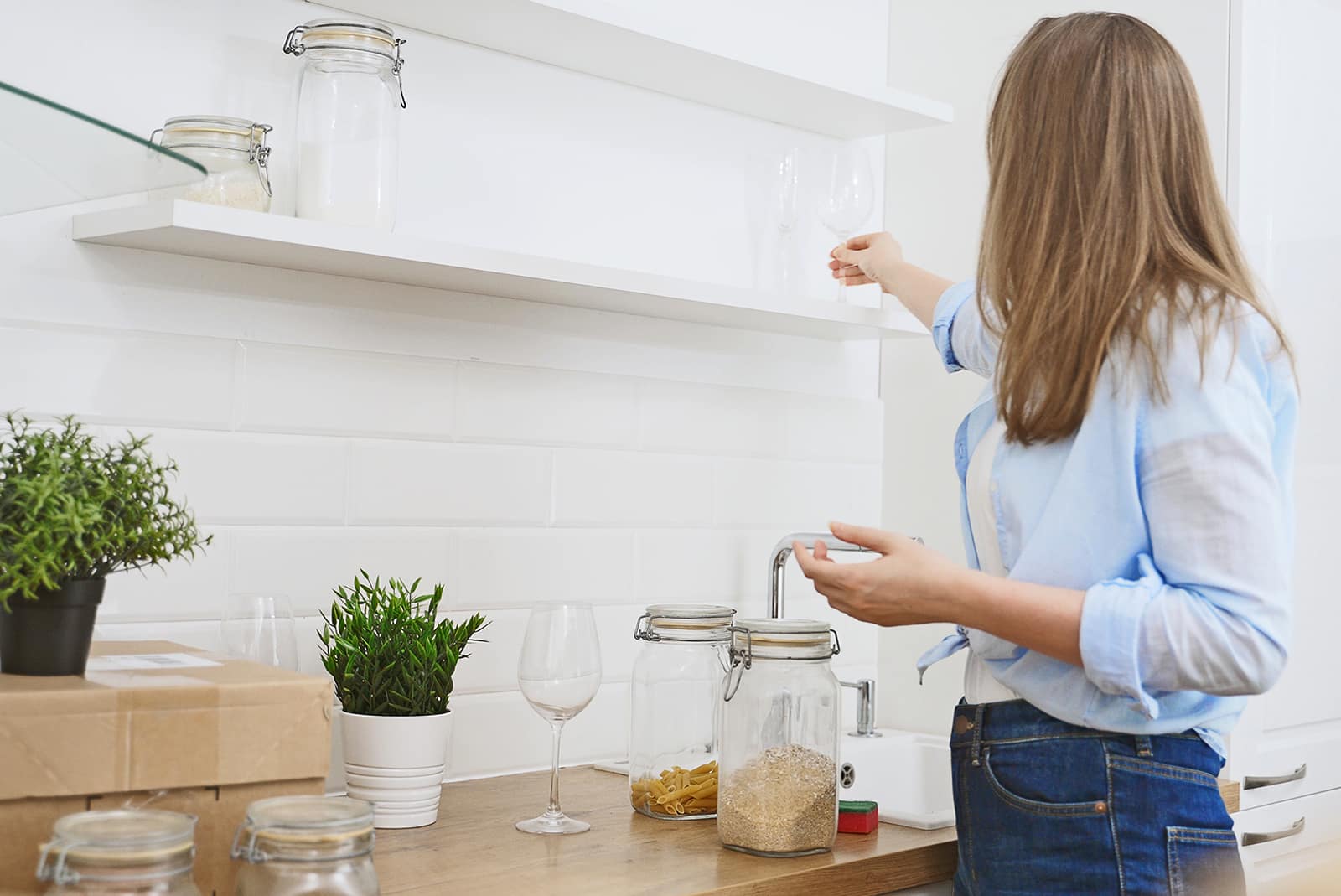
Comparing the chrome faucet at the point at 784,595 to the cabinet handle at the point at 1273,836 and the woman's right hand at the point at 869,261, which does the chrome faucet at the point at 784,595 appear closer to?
the woman's right hand at the point at 869,261

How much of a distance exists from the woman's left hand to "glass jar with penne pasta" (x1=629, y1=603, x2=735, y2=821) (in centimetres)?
31

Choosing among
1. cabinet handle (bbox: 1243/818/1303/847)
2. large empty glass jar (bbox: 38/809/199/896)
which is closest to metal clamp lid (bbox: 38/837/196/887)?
large empty glass jar (bbox: 38/809/199/896)

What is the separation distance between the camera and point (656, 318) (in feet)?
6.29

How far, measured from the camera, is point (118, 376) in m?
1.41

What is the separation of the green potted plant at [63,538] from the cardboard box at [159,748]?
3 cm

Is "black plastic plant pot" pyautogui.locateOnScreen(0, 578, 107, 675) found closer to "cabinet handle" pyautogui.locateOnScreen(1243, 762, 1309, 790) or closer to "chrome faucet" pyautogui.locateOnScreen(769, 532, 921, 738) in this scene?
"chrome faucet" pyautogui.locateOnScreen(769, 532, 921, 738)

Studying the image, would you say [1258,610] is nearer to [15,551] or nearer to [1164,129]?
[1164,129]

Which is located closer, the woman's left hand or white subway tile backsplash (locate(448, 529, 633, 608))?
the woman's left hand

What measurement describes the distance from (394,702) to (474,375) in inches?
18.7

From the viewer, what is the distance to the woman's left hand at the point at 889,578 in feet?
3.95

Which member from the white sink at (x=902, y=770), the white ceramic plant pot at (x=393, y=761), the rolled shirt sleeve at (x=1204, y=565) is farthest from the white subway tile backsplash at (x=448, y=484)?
the rolled shirt sleeve at (x=1204, y=565)

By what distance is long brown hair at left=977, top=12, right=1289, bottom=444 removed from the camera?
1176mm

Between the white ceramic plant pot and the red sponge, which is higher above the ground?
the white ceramic plant pot

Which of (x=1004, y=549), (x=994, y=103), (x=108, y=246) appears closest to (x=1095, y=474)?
(x=1004, y=549)
